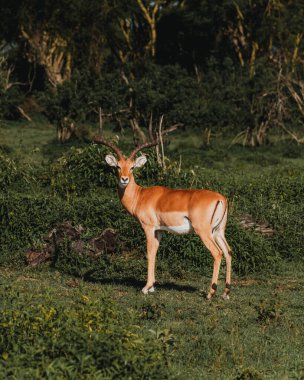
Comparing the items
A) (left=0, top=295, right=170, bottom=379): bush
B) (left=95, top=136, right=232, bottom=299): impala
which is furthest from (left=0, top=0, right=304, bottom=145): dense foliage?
(left=0, top=295, right=170, bottom=379): bush

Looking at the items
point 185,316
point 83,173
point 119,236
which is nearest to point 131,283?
point 119,236

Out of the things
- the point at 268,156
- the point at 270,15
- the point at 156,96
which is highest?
the point at 270,15

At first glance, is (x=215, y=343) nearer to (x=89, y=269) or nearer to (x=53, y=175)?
(x=89, y=269)

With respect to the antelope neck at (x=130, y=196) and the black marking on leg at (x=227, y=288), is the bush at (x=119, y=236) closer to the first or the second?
the antelope neck at (x=130, y=196)

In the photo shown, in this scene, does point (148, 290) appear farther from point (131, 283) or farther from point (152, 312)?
point (152, 312)

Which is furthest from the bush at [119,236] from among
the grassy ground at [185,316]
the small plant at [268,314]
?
the small plant at [268,314]

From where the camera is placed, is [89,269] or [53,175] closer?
[89,269]

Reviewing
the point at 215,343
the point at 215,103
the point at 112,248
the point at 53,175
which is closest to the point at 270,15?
the point at 215,103

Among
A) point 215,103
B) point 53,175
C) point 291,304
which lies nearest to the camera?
point 291,304

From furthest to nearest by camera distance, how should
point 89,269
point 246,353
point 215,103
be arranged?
point 215,103
point 89,269
point 246,353

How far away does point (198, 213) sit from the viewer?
31.9ft

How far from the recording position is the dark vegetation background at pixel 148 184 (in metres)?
6.77

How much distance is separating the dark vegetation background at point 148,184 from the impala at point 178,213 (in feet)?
1.80

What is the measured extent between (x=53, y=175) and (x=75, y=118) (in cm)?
1060
